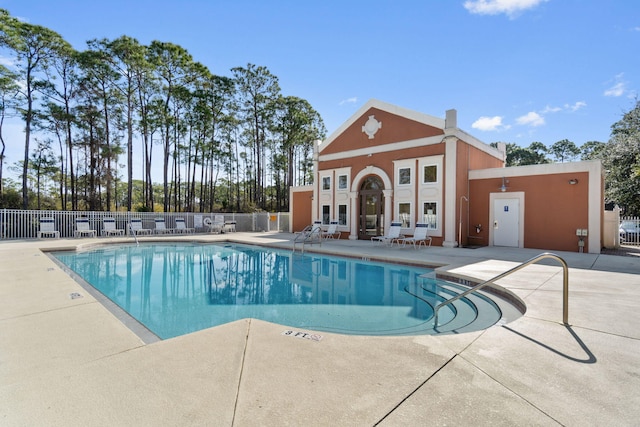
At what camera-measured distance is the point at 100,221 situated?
15.5 m

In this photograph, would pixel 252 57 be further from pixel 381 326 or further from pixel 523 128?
pixel 523 128

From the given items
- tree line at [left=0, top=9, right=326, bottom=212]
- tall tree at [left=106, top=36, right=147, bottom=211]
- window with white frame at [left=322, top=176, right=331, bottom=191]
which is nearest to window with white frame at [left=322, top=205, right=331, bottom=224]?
window with white frame at [left=322, top=176, right=331, bottom=191]

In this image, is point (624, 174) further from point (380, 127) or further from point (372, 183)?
point (372, 183)

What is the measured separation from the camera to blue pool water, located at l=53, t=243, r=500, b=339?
14.7 feet

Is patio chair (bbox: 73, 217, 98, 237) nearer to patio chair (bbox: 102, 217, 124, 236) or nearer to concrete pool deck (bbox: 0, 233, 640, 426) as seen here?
patio chair (bbox: 102, 217, 124, 236)

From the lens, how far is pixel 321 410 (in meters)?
1.78

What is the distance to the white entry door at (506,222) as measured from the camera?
11.6m

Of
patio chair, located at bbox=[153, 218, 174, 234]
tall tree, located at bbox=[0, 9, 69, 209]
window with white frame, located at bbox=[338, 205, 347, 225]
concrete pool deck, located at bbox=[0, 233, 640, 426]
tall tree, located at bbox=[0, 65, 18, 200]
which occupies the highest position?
tall tree, located at bbox=[0, 9, 69, 209]

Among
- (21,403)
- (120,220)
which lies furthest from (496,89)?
(120,220)

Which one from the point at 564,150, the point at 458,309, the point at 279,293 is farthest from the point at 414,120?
the point at 564,150

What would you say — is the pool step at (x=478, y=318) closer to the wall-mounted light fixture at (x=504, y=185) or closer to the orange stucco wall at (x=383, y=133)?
the wall-mounted light fixture at (x=504, y=185)

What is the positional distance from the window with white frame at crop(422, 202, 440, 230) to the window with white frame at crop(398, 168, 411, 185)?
134cm

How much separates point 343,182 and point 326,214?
2047 mm

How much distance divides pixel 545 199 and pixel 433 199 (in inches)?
150
